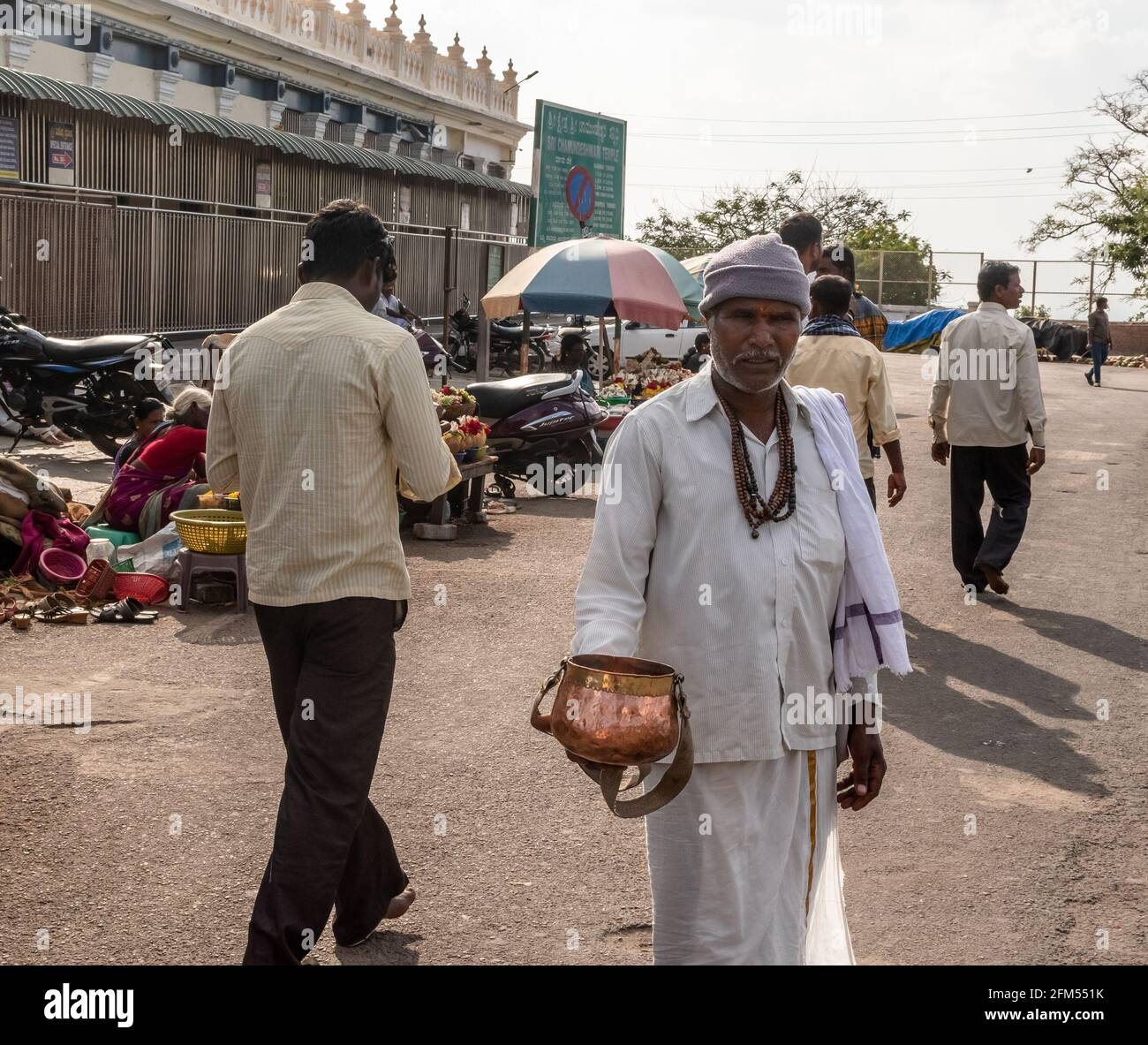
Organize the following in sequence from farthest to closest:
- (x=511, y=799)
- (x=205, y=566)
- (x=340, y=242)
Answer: (x=205, y=566), (x=511, y=799), (x=340, y=242)

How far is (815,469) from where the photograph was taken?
316 cm

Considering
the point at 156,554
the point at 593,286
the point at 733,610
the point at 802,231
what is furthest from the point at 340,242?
the point at 593,286

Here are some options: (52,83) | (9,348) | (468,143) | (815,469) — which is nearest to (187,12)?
(52,83)

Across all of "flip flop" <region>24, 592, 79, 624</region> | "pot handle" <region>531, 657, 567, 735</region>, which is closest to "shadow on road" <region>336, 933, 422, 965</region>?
"pot handle" <region>531, 657, 567, 735</region>

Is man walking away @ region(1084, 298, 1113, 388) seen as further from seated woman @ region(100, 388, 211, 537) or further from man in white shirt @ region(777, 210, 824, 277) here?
man in white shirt @ region(777, 210, 824, 277)

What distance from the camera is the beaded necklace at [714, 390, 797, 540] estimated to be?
3020 mm

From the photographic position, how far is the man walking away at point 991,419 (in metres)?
8.88

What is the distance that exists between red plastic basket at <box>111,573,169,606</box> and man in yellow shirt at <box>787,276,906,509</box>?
12.4 feet

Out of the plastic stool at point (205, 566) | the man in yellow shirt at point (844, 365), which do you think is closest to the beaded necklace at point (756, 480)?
the man in yellow shirt at point (844, 365)

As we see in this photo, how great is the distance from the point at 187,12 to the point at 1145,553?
1826cm

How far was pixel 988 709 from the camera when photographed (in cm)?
670

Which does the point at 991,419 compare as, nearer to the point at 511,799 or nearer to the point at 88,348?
the point at 511,799

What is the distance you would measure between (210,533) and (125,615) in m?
0.64
